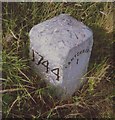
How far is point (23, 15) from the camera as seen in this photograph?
259cm

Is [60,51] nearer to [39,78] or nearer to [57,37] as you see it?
[57,37]

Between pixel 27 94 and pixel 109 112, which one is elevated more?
pixel 27 94

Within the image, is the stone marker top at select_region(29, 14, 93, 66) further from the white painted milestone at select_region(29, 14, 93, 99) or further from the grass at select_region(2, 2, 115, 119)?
the grass at select_region(2, 2, 115, 119)

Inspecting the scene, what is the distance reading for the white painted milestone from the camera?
6.57 feet

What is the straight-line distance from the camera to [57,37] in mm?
2025

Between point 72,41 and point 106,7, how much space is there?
2.36 feet

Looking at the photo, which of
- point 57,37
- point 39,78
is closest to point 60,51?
point 57,37

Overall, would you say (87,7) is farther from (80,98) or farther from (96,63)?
(80,98)

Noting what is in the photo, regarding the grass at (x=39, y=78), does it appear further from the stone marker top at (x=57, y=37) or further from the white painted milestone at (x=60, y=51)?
the stone marker top at (x=57, y=37)

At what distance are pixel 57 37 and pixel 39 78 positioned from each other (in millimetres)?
327

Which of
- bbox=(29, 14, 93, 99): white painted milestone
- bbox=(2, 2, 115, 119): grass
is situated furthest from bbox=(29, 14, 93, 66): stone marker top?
bbox=(2, 2, 115, 119): grass

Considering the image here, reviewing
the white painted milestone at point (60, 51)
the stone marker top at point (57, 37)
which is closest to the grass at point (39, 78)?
the white painted milestone at point (60, 51)

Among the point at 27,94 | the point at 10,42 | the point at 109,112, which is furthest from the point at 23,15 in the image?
the point at 109,112

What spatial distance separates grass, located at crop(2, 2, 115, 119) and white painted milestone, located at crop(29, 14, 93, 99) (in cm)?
7
